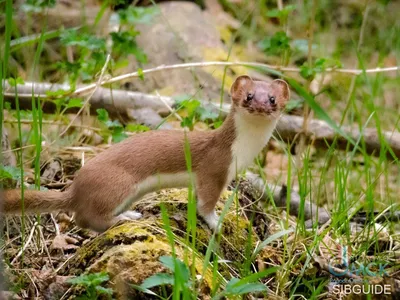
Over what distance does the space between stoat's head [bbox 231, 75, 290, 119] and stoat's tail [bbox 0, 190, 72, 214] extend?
3.00ft

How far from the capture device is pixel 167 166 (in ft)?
11.0

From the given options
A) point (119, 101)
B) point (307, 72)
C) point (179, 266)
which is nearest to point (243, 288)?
point (179, 266)

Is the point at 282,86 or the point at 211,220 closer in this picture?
the point at 211,220

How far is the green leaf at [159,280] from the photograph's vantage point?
7.97 ft

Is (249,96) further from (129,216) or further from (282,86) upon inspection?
(129,216)

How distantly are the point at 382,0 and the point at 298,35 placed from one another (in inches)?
43.0

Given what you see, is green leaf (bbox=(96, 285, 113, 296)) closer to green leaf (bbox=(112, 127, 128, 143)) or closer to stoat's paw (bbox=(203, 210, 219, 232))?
stoat's paw (bbox=(203, 210, 219, 232))

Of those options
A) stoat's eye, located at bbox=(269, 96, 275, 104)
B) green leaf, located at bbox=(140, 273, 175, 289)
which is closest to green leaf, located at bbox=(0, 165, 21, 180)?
green leaf, located at bbox=(140, 273, 175, 289)

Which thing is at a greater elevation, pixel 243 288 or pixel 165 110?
pixel 243 288

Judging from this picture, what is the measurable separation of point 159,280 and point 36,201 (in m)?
0.96

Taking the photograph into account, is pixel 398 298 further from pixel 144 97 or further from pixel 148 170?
pixel 144 97

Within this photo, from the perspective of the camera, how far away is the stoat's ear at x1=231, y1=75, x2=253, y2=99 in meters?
3.44

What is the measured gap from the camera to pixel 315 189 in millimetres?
4656

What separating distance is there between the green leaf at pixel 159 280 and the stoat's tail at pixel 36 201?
2.94 feet
